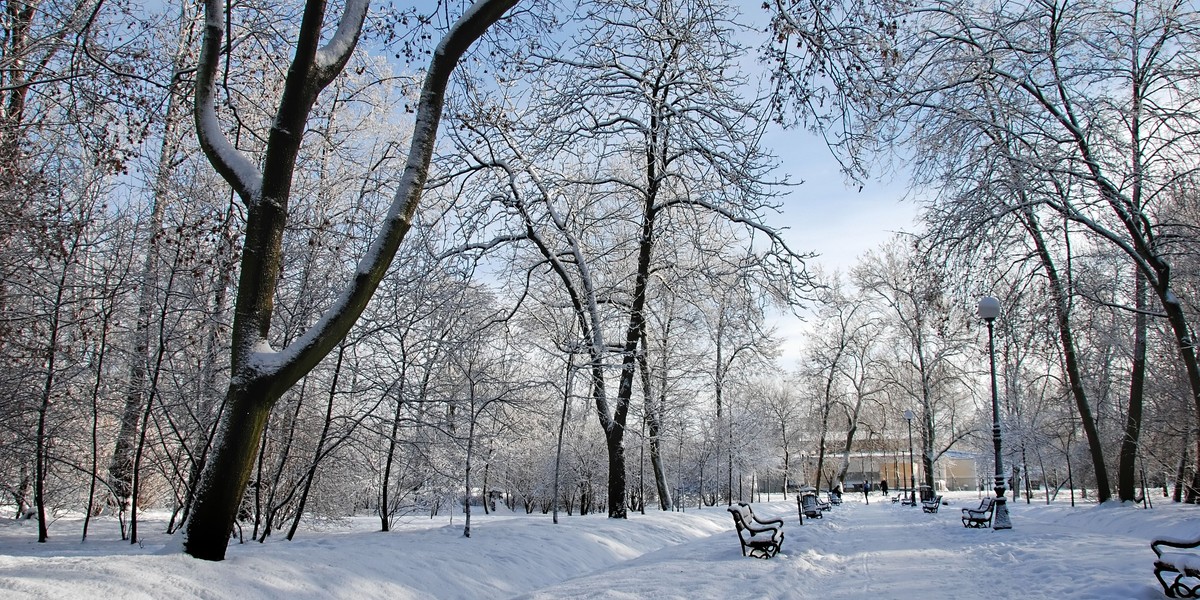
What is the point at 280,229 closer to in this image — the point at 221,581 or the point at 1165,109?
the point at 221,581

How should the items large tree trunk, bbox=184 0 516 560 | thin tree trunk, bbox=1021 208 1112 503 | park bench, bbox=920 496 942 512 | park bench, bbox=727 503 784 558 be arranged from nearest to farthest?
large tree trunk, bbox=184 0 516 560
park bench, bbox=727 503 784 558
thin tree trunk, bbox=1021 208 1112 503
park bench, bbox=920 496 942 512

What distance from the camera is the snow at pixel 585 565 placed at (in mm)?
5922

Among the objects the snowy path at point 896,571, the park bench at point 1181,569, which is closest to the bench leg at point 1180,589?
the park bench at point 1181,569

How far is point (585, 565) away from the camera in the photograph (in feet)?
37.0

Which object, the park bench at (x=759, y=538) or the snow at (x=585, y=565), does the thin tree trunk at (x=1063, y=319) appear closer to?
the snow at (x=585, y=565)

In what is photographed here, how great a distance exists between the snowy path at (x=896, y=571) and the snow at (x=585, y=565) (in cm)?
3

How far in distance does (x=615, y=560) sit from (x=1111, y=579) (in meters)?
7.27

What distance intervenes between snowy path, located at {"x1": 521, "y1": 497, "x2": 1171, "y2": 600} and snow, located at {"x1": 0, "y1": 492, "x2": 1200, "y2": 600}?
27 millimetres

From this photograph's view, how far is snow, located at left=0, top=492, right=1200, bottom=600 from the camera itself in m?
5.92

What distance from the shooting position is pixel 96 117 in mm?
9055

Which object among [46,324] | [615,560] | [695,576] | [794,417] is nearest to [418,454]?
[615,560]

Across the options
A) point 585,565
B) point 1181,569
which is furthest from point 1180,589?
point 585,565

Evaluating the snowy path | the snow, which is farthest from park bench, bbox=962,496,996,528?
the snowy path

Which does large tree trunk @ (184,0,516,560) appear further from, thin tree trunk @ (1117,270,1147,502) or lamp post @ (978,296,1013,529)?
thin tree trunk @ (1117,270,1147,502)
